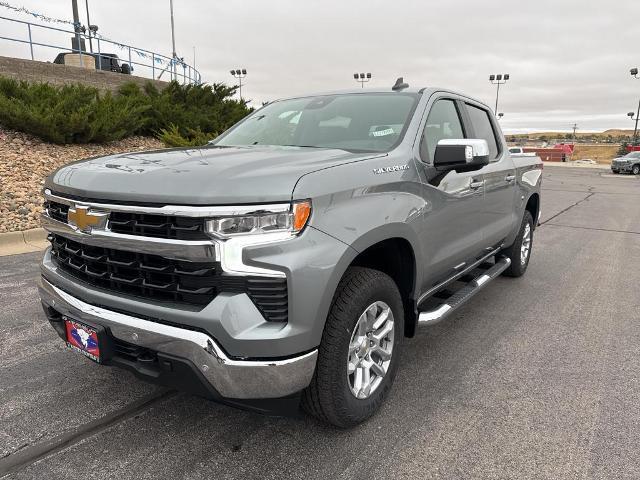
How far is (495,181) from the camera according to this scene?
4.28 meters

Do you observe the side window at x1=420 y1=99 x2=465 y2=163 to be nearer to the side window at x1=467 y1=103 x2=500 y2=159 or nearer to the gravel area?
the side window at x1=467 y1=103 x2=500 y2=159

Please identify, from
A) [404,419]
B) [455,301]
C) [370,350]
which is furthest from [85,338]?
[455,301]

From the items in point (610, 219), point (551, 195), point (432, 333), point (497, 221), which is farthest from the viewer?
point (551, 195)

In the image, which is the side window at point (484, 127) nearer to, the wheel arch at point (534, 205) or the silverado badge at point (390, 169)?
the wheel arch at point (534, 205)

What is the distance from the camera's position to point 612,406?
9.68 feet

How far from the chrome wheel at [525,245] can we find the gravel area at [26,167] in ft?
22.0

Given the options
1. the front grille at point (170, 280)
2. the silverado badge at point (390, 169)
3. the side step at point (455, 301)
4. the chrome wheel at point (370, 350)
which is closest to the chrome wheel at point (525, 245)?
the side step at point (455, 301)

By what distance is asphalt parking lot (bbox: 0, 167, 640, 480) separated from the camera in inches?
94.0

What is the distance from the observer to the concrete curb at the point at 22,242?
6621 millimetres

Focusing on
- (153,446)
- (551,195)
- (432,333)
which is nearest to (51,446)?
(153,446)

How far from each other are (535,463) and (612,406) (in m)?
0.86

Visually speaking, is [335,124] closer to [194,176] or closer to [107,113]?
[194,176]

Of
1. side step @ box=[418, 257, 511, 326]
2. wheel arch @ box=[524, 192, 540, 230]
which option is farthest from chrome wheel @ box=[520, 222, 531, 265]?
side step @ box=[418, 257, 511, 326]

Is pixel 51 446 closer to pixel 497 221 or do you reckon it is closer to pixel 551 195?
pixel 497 221
